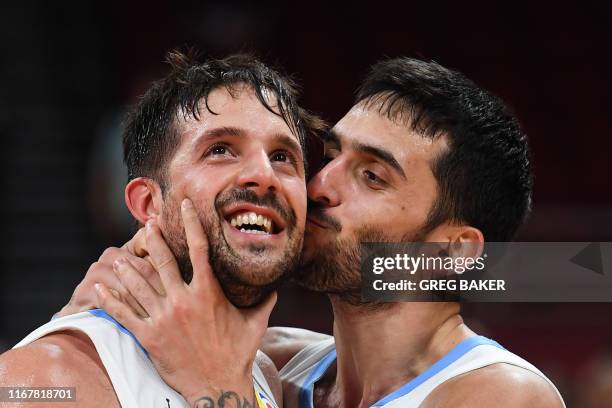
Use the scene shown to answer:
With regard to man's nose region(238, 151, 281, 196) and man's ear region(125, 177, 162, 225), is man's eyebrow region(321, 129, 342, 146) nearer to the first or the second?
man's nose region(238, 151, 281, 196)

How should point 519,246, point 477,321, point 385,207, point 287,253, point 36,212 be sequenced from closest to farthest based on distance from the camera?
point 287,253
point 385,207
point 519,246
point 477,321
point 36,212

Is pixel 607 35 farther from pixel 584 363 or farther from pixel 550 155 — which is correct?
pixel 584 363

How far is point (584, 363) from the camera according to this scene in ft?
24.0

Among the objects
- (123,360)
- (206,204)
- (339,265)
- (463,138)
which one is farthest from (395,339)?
(123,360)

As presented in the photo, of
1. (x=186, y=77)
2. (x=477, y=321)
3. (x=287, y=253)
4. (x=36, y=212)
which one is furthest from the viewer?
(x=36, y=212)

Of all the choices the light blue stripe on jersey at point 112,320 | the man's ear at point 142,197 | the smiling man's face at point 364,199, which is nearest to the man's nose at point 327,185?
the smiling man's face at point 364,199

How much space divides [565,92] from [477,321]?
3.30 metres

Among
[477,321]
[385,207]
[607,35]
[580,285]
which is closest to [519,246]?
[580,285]

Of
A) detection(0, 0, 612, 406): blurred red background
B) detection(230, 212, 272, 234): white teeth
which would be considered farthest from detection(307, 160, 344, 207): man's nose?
detection(0, 0, 612, 406): blurred red background

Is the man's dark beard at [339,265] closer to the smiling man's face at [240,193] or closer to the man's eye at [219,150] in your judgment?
the smiling man's face at [240,193]

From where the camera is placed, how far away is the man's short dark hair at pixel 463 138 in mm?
3125

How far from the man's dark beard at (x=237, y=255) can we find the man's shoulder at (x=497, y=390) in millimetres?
620

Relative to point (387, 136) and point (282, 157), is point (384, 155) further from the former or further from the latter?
point (282, 157)

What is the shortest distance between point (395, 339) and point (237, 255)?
0.85 meters
